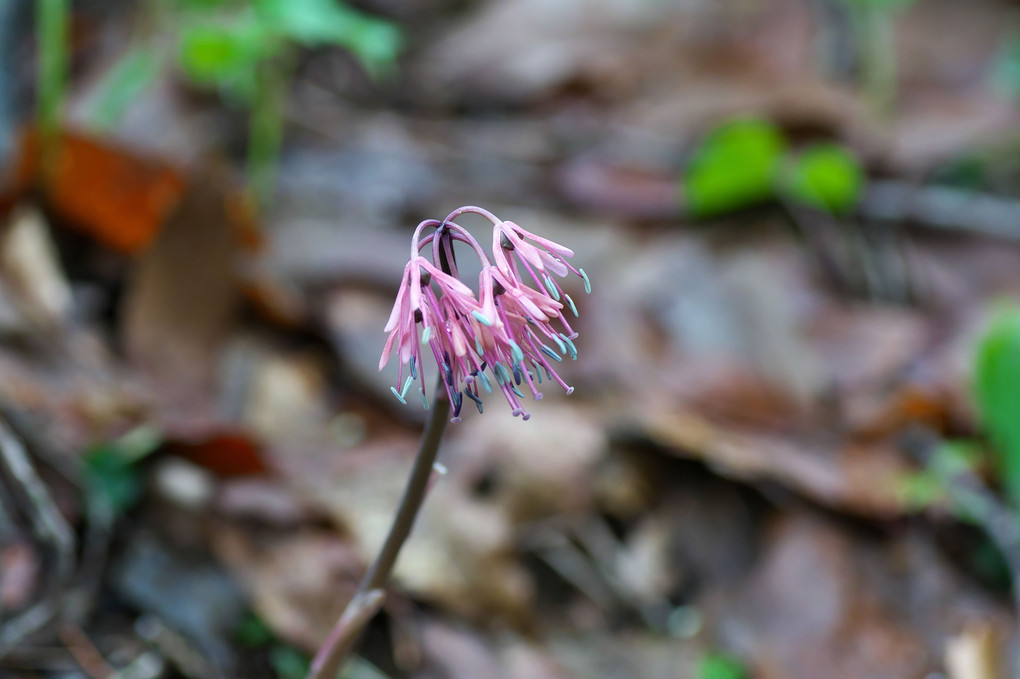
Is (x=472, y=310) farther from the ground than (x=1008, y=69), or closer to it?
farther from the ground

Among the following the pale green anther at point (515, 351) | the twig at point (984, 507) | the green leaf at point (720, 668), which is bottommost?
the green leaf at point (720, 668)

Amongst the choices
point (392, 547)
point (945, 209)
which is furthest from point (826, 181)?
point (392, 547)

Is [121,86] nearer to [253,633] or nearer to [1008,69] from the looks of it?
[253,633]

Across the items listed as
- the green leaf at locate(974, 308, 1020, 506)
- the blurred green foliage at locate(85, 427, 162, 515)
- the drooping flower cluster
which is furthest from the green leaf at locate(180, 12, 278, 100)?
the green leaf at locate(974, 308, 1020, 506)

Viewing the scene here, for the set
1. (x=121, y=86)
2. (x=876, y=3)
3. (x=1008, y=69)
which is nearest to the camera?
(x=121, y=86)

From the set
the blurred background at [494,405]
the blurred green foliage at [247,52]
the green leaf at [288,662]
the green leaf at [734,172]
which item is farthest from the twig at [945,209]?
the green leaf at [288,662]

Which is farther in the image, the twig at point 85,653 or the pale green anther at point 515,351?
the twig at point 85,653

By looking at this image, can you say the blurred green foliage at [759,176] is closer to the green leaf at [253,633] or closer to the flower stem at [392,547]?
the green leaf at [253,633]
